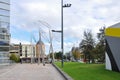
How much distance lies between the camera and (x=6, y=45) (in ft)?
250

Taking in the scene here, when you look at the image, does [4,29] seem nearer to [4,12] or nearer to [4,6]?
[4,12]

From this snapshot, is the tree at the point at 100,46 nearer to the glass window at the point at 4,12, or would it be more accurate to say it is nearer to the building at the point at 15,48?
the glass window at the point at 4,12

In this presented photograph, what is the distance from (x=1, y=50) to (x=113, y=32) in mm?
51066

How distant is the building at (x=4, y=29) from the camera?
74.2 metres

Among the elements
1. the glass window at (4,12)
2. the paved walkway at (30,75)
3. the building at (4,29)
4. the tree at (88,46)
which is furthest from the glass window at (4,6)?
the paved walkway at (30,75)

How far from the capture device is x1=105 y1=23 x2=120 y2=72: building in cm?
2516

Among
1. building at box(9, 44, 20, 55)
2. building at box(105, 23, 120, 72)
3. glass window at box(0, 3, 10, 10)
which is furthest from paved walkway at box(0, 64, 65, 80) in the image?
building at box(9, 44, 20, 55)

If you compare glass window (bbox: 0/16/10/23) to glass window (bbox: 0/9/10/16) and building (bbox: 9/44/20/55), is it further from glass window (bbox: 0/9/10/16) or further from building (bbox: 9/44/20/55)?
building (bbox: 9/44/20/55)

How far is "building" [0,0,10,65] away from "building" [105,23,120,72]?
158ft

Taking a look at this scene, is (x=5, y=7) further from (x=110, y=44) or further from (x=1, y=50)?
(x=110, y=44)

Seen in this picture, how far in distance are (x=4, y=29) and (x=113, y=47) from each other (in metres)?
51.4

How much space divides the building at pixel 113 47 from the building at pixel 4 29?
48274 mm

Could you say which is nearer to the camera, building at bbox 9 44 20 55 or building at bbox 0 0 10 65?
building at bbox 0 0 10 65

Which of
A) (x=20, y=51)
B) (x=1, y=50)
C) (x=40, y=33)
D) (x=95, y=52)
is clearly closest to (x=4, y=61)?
(x=1, y=50)
